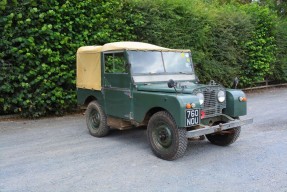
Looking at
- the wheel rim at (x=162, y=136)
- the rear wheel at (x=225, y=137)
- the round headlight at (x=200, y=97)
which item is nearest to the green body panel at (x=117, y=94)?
the wheel rim at (x=162, y=136)

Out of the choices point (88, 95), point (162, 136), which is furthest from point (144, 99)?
point (88, 95)

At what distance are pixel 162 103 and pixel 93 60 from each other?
2415 millimetres

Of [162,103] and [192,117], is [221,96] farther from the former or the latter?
[162,103]

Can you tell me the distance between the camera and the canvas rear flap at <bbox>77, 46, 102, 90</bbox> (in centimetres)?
699

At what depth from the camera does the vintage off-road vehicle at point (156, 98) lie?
17.3 feet

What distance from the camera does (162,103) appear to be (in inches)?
213

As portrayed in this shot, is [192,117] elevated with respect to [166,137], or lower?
elevated

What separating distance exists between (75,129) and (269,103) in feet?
24.2

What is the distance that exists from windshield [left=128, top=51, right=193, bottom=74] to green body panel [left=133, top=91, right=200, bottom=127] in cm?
61

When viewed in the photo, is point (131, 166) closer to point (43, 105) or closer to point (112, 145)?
point (112, 145)

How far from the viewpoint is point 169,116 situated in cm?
536

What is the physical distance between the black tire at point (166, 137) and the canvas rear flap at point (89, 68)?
1846 millimetres

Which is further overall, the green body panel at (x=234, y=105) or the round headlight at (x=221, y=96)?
the green body panel at (x=234, y=105)

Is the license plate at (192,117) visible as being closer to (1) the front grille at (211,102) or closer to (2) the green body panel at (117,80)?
(1) the front grille at (211,102)
